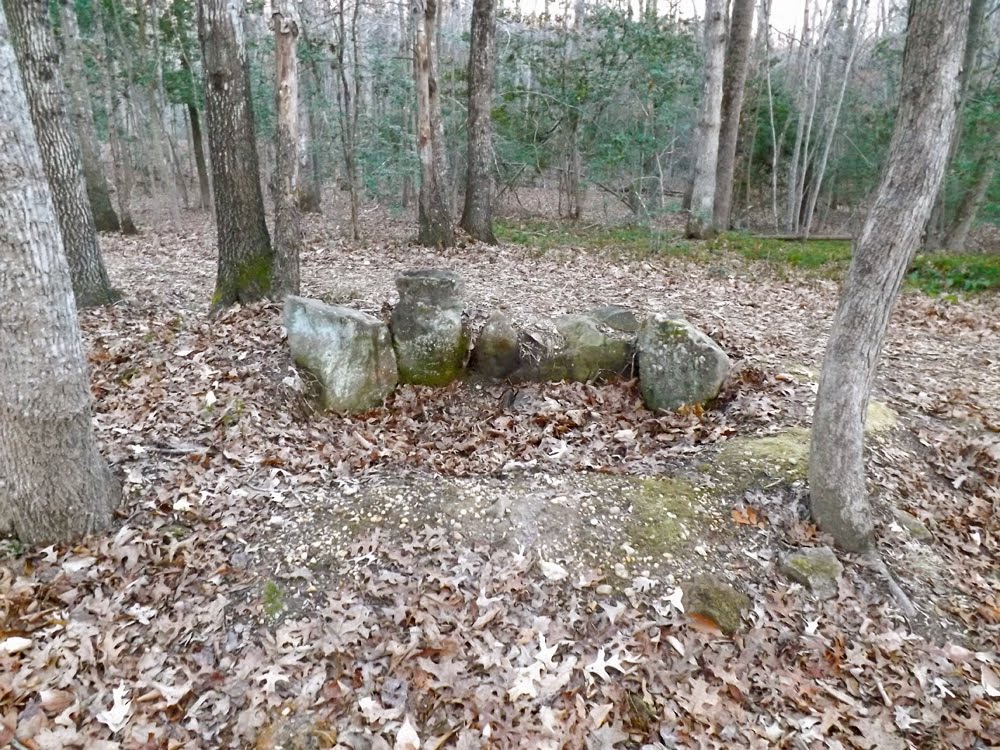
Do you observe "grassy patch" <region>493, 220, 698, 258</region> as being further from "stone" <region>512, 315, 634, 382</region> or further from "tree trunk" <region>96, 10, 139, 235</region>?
"tree trunk" <region>96, 10, 139, 235</region>

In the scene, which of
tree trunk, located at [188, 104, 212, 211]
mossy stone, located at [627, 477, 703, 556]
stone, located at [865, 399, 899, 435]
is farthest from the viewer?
tree trunk, located at [188, 104, 212, 211]

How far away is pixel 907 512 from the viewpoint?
461 centimetres

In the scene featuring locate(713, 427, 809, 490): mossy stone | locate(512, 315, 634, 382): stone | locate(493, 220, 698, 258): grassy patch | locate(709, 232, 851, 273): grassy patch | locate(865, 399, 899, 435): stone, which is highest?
locate(493, 220, 698, 258): grassy patch

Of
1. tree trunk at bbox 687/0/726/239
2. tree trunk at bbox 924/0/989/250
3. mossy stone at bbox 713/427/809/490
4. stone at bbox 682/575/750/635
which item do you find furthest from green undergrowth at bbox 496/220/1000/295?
stone at bbox 682/575/750/635

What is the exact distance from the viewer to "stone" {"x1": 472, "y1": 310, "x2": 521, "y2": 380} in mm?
6672

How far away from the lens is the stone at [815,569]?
401 cm

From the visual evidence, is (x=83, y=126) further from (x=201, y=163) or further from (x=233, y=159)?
(x=233, y=159)

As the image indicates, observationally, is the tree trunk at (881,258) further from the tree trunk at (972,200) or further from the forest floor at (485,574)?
the tree trunk at (972,200)

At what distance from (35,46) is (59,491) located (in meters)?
5.31

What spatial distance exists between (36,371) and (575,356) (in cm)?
460

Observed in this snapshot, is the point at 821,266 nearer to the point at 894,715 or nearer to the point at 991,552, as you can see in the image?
the point at 991,552

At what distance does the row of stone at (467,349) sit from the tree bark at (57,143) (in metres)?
2.81

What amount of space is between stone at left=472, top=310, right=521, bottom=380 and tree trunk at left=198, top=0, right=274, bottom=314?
2.42 m

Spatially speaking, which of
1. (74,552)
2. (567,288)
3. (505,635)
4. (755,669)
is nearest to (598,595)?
(505,635)
